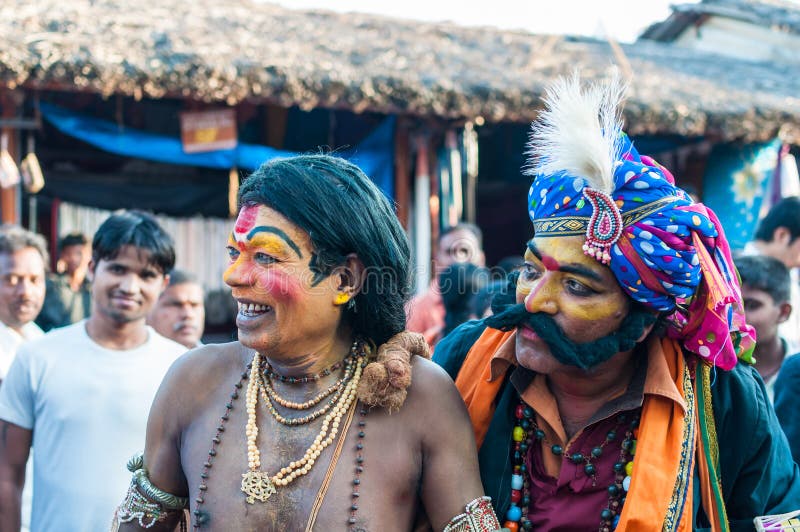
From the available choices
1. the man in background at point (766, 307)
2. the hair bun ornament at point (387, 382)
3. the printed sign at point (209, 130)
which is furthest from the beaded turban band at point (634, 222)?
the printed sign at point (209, 130)

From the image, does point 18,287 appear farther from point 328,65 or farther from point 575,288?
point 328,65

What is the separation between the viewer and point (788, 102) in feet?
29.8

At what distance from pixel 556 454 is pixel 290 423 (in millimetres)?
808

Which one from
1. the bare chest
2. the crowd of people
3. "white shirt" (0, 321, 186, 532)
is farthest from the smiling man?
the bare chest

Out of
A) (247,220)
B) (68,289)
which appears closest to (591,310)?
(247,220)

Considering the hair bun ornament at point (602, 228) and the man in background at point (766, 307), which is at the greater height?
the hair bun ornament at point (602, 228)

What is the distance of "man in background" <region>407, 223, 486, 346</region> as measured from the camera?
5.60 metres

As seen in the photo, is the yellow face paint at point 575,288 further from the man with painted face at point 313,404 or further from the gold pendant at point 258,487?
the gold pendant at point 258,487

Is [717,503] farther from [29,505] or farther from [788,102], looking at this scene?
[788,102]

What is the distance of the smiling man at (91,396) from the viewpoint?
10.9 feet

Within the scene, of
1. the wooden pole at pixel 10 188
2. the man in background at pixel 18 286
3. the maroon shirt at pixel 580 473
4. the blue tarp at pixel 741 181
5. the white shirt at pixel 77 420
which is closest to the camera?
the maroon shirt at pixel 580 473

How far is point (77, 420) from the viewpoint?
3.40 metres

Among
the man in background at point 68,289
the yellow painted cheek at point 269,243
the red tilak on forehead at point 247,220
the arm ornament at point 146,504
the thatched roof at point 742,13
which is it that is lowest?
the man in background at point 68,289

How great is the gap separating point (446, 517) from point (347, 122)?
7.27m
